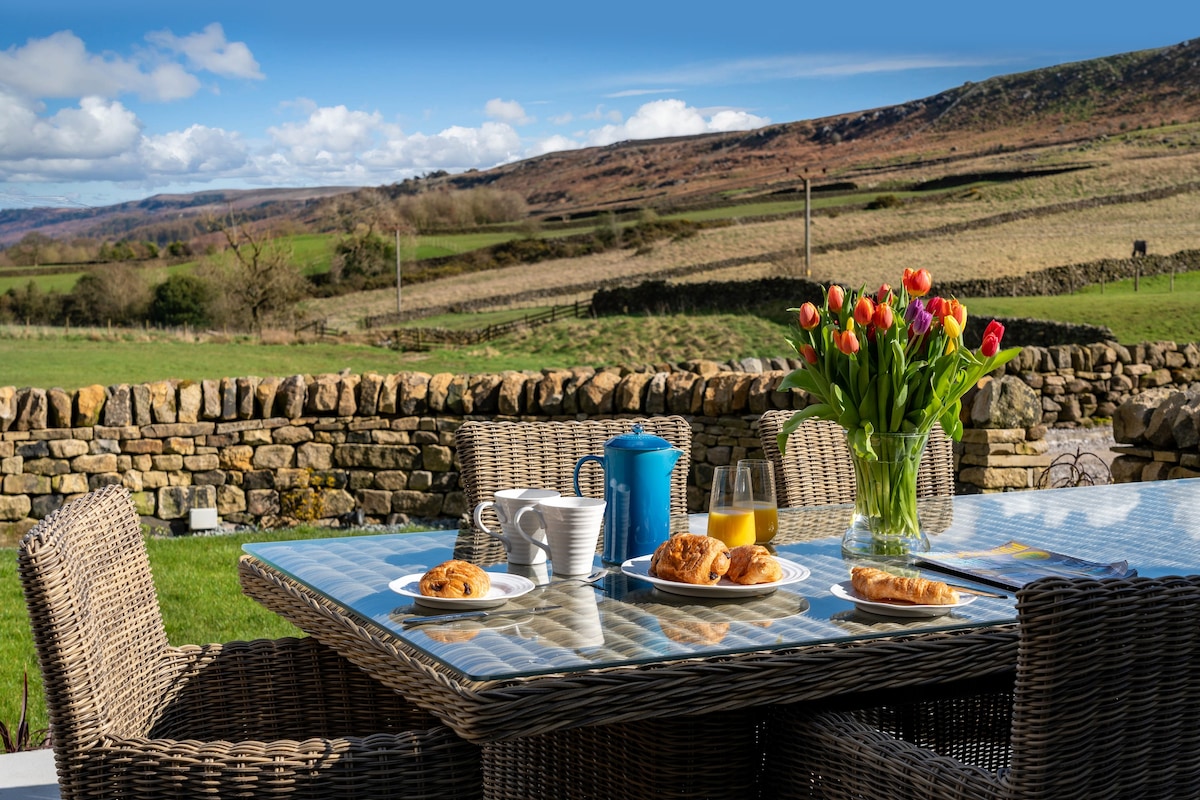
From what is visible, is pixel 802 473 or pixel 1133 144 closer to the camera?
pixel 802 473

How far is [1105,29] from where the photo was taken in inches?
2104

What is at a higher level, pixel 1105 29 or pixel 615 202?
pixel 1105 29

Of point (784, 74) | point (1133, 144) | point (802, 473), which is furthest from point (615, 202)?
point (802, 473)

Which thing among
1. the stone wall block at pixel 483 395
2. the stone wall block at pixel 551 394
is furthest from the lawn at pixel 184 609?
the stone wall block at pixel 551 394

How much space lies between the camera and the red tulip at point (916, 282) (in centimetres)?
209

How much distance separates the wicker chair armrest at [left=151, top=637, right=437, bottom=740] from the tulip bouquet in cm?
95

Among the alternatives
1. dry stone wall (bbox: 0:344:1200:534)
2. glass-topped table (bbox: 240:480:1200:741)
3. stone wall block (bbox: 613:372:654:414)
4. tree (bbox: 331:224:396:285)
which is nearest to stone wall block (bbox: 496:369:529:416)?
dry stone wall (bbox: 0:344:1200:534)

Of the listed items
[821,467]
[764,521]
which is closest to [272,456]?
[821,467]

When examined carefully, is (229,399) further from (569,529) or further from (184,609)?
(569,529)

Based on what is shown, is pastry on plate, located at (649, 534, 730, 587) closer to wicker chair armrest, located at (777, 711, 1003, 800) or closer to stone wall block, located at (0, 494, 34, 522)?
wicker chair armrest, located at (777, 711, 1003, 800)

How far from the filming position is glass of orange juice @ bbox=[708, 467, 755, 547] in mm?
2141

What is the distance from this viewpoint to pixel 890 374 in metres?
2.09

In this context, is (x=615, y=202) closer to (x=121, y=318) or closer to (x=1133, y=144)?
(x=1133, y=144)

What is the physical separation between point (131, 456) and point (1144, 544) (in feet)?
17.7
